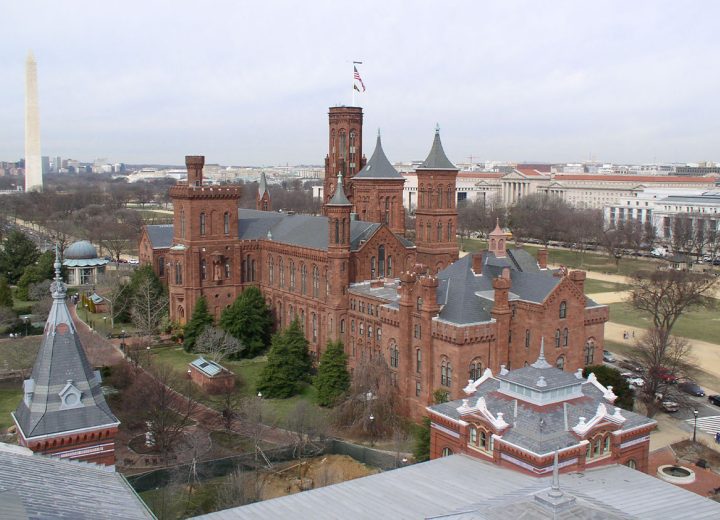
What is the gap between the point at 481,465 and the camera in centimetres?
3209

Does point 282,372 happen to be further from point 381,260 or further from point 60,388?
point 60,388

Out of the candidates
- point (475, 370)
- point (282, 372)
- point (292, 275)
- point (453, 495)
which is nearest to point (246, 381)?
point (282, 372)

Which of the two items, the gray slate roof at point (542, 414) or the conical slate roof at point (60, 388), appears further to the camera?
the gray slate roof at point (542, 414)

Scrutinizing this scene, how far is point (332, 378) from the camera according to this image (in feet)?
173

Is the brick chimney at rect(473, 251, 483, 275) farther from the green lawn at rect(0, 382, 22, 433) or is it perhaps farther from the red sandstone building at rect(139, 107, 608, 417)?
the green lawn at rect(0, 382, 22, 433)

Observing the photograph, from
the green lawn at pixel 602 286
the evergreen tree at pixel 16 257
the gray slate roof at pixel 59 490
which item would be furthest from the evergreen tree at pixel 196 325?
the green lawn at pixel 602 286

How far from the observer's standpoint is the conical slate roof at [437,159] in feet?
208

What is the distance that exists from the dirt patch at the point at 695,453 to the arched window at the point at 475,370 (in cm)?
1314

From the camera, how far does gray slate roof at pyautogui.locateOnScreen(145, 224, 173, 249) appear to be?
84125mm

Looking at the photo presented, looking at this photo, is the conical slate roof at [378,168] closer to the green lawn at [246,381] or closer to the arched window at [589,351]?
the green lawn at [246,381]

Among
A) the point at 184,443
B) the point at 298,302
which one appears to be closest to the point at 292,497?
the point at 184,443

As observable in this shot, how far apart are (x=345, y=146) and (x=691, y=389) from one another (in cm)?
4120

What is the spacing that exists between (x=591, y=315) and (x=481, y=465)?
24.0 m

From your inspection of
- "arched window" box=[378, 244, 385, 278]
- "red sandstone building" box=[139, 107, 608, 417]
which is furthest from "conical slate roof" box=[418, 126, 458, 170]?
"arched window" box=[378, 244, 385, 278]
